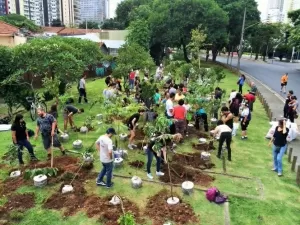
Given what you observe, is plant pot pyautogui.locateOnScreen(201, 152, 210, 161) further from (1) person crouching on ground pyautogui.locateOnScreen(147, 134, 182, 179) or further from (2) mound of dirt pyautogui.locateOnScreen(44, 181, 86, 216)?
(2) mound of dirt pyautogui.locateOnScreen(44, 181, 86, 216)

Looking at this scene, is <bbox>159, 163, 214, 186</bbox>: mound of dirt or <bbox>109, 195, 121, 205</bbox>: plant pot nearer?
<bbox>109, 195, 121, 205</bbox>: plant pot

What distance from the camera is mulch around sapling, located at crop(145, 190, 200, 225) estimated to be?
6.80 m

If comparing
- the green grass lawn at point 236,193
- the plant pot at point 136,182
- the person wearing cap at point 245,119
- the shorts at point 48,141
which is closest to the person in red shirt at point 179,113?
the green grass lawn at point 236,193

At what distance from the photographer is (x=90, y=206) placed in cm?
726

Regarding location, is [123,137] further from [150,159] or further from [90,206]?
[90,206]

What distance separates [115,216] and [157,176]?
222cm

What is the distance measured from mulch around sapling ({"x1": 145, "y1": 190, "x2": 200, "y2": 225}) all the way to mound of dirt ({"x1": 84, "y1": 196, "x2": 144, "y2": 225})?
32 cm

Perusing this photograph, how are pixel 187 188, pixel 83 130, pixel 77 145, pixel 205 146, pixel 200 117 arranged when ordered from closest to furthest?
1. pixel 187 188
2. pixel 77 145
3. pixel 205 146
4. pixel 83 130
5. pixel 200 117

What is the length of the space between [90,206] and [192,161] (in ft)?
12.8

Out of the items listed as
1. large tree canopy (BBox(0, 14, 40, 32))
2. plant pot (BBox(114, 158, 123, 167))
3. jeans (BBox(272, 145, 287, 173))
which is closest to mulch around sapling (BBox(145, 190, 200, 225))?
plant pot (BBox(114, 158, 123, 167))

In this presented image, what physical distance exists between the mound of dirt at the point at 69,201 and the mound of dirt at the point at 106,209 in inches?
7.6

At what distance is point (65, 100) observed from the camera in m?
11.7

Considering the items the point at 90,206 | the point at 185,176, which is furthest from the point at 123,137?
the point at 90,206

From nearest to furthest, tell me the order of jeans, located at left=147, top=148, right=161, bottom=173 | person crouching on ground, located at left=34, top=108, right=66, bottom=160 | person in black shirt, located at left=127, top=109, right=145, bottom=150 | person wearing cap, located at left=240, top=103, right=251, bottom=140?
jeans, located at left=147, top=148, right=161, bottom=173
person crouching on ground, located at left=34, top=108, right=66, bottom=160
person in black shirt, located at left=127, top=109, right=145, bottom=150
person wearing cap, located at left=240, top=103, right=251, bottom=140
